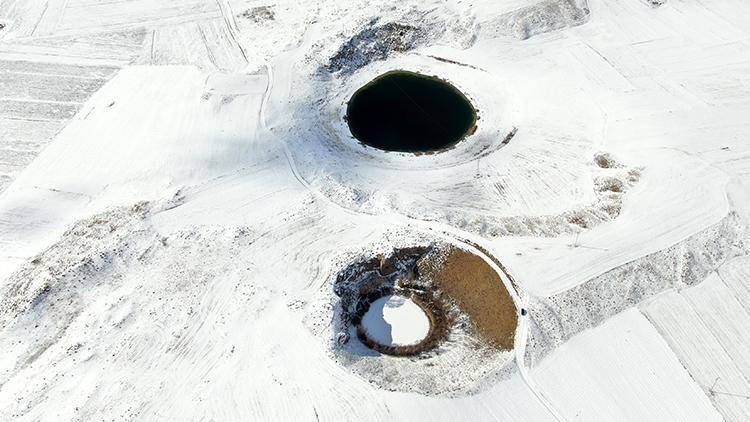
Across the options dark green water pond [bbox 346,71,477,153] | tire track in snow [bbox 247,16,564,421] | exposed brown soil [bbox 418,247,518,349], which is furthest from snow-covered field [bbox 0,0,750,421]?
dark green water pond [bbox 346,71,477,153]

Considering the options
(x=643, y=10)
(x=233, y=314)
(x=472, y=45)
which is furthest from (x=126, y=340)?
(x=643, y=10)

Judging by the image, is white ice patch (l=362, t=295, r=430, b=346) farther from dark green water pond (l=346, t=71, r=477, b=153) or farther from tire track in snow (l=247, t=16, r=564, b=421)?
dark green water pond (l=346, t=71, r=477, b=153)

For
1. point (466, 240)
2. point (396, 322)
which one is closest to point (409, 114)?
point (466, 240)

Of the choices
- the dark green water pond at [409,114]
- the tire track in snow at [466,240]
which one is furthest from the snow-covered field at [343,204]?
the dark green water pond at [409,114]

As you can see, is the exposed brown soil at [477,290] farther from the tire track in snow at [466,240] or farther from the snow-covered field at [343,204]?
the snow-covered field at [343,204]

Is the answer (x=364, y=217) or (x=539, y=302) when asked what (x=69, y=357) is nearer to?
(x=364, y=217)
